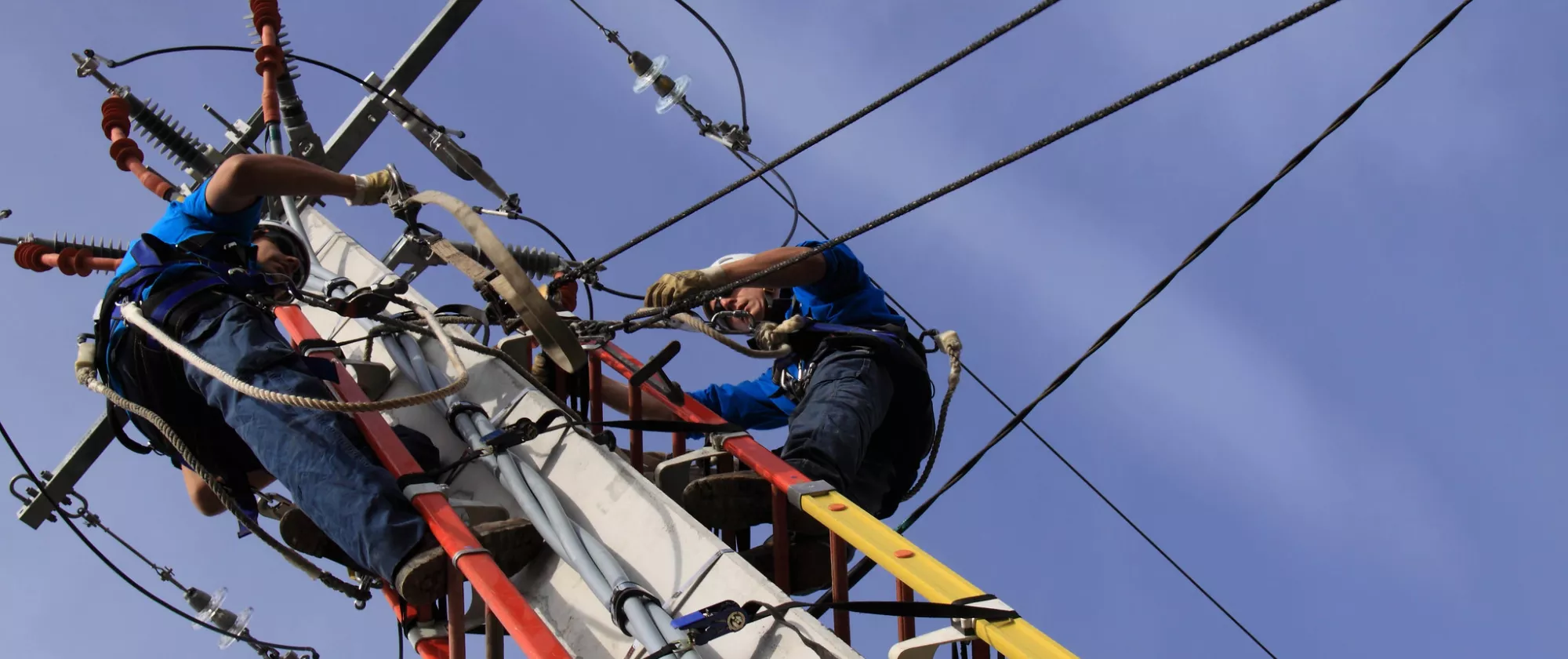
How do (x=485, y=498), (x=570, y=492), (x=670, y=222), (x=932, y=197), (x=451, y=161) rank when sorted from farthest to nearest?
(x=451, y=161)
(x=670, y=222)
(x=485, y=498)
(x=570, y=492)
(x=932, y=197)

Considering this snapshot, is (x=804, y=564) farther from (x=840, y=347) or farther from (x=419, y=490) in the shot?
(x=840, y=347)

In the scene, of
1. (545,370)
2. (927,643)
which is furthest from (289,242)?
(927,643)

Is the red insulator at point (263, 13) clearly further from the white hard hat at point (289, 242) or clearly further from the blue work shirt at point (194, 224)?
the blue work shirt at point (194, 224)

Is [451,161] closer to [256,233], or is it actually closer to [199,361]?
[256,233]

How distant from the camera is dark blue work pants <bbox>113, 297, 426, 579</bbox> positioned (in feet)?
11.9

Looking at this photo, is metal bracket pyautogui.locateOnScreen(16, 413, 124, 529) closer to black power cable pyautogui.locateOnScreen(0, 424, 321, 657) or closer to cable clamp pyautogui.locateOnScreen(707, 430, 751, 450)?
black power cable pyautogui.locateOnScreen(0, 424, 321, 657)

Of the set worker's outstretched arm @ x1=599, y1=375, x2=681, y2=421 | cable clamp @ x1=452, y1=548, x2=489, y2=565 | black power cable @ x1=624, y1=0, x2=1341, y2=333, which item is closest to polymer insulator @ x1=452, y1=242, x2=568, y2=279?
worker's outstretched arm @ x1=599, y1=375, x2=681, y2=421

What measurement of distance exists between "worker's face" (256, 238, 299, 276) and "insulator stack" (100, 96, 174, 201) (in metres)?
1.41

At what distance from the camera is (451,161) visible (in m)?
6.66

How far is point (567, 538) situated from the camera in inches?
143

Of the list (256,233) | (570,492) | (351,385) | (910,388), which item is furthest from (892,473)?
(256,233)

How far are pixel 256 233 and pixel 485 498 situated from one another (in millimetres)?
1592

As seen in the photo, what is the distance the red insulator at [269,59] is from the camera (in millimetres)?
6004

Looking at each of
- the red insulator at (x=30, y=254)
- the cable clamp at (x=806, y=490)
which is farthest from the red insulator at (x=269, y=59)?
the cable clamp at (x=806, y=490)
